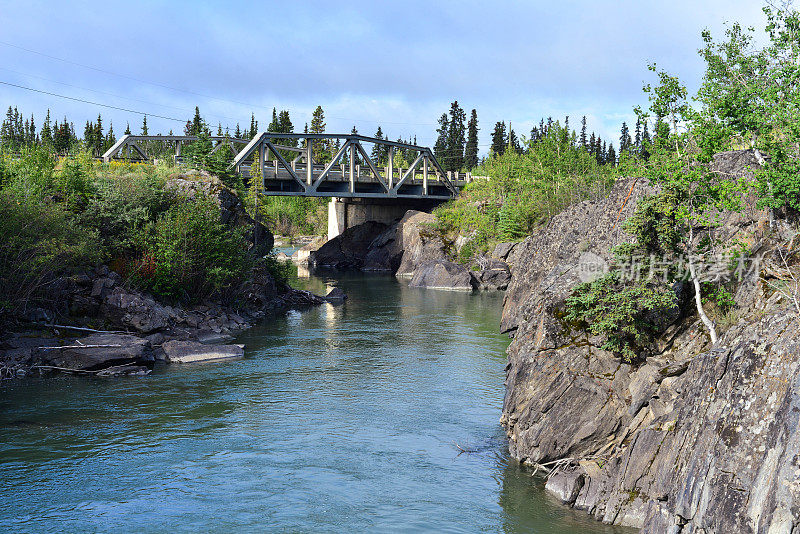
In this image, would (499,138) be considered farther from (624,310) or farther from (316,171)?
(624,310)

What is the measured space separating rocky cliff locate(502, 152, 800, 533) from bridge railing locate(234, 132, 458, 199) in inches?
1865

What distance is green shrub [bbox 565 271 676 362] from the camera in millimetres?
19891

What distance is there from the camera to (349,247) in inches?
3772

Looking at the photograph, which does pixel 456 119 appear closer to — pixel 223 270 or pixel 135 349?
pixel 223 270

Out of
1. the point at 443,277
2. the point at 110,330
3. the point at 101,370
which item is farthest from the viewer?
the point at 443,277

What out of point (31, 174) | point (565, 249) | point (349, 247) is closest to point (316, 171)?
point (349, 247)

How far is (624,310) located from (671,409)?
3500mm

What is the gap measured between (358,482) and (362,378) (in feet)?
38.7

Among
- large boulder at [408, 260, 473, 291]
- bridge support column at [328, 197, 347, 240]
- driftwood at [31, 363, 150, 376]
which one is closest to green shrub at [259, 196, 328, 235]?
bridge support column at [328, 197, 347, 240]

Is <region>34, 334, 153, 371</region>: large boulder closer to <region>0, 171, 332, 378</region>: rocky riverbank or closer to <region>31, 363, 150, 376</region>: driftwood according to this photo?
<region>0, 171, 332, 378</region>: rocky riverbank

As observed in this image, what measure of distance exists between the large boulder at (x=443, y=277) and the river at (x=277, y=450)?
3081 cm

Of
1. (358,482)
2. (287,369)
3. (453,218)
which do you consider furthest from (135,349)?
(453,218)

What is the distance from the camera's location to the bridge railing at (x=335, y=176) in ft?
229

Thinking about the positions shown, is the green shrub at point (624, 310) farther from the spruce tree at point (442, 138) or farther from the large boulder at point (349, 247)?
the spruce tree at point (442, 138)
